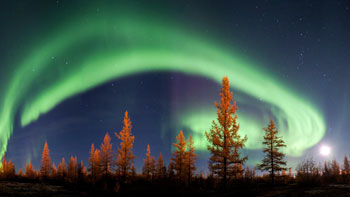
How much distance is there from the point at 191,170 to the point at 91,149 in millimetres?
33115

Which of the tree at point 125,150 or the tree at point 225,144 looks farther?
the tree at point 125,150

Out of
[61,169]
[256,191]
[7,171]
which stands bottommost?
[61,169]

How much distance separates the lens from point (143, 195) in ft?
75.6

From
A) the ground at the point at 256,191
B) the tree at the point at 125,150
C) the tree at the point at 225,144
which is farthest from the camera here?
the tree at the point at 125,150

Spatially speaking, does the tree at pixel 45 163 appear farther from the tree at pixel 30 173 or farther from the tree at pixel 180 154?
the tree at pixel 180 154

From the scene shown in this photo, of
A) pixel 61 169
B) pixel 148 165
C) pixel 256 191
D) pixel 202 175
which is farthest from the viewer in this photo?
pixel 61 169

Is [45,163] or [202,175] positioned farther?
[45,163]

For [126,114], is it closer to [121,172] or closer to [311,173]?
[121,172]

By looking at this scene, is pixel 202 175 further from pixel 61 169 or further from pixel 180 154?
pixel 61 169

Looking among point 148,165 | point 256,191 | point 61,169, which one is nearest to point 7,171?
point 148,165

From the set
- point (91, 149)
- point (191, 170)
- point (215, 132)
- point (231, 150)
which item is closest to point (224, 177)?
point (231, 150)

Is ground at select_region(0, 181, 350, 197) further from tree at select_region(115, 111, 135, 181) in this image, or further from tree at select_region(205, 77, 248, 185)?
tree at select_region(115, 111, 135, 181)

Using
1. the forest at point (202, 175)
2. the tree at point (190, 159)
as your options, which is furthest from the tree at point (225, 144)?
the tree at point (190, 159)

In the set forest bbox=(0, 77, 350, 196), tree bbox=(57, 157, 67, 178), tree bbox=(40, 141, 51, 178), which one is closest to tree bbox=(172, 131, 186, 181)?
forest bbox=(0, 77, 350, 196)
